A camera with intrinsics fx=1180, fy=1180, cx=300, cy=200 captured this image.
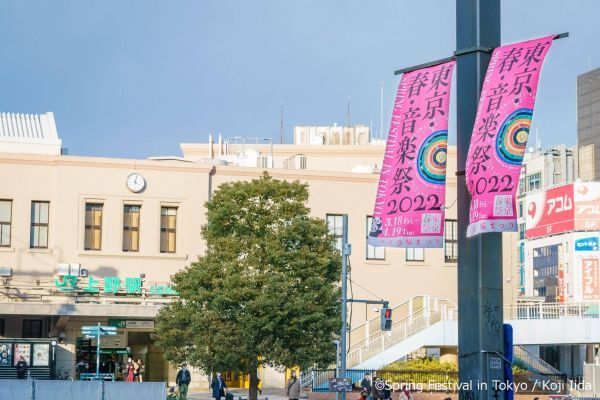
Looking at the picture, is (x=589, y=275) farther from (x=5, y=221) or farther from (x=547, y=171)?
(x=5, y=221)

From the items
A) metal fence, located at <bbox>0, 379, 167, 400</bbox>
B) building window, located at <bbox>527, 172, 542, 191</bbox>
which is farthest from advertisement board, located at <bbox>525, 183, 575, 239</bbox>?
metal fence, located at <bbox>0, 379, 167, 400</bbox>

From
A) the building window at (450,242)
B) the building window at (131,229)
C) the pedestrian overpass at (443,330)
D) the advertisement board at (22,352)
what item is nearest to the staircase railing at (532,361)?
the pedestrian overpass at (443,330)

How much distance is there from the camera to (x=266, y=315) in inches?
1631

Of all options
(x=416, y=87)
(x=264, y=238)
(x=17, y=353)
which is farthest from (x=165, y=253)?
(x=416, y=87)

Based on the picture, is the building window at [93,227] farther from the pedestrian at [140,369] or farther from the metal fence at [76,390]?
the metal fence at [76,390]

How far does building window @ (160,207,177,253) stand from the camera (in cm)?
5641

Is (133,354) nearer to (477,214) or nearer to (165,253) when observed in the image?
(165,253)

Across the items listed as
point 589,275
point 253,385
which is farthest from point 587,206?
point 253,385

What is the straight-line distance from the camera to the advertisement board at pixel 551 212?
120m

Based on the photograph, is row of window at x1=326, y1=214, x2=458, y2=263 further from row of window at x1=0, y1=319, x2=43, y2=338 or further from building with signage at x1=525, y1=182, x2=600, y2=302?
building with signage at x1=525, y1=182, x2=600, y2=302

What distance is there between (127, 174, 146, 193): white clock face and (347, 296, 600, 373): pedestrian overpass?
12.1 m

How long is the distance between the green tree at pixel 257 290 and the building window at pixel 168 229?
13084 mm

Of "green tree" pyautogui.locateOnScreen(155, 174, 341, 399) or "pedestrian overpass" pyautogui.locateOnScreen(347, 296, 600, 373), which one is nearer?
"green tree" pyautogui.locateOnScreen(155, 174, 341, 399)

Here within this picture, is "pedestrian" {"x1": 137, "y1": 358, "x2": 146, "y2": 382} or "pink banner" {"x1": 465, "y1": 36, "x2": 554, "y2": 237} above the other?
"pink banner" {"x1": 465, "y1": 36, "x2": 554, "y2": 237}
